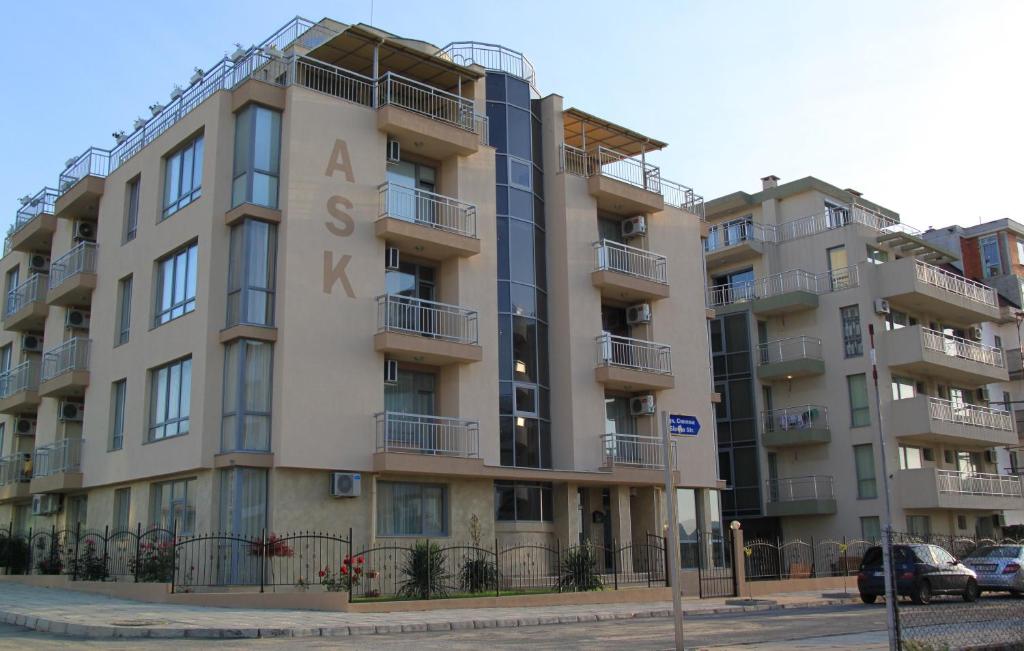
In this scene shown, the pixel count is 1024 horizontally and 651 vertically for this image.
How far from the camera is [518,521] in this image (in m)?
28.5

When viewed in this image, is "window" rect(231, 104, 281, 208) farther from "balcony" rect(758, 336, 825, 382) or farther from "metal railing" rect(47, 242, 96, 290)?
"balcony" rect(758, 336, 825, 382)

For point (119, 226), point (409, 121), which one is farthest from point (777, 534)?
point (119, 226)

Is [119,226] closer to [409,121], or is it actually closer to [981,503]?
[409,121]

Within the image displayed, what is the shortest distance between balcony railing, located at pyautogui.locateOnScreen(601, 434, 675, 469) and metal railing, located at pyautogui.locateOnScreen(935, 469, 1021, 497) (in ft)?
44.3

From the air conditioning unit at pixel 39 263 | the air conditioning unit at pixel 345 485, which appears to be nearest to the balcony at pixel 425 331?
the air conditioning unit at pixel 345 485

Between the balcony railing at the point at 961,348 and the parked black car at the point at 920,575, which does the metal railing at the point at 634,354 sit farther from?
the balcony railing at the point at 961,348

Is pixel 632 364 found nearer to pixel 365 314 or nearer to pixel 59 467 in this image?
pixel 365 314

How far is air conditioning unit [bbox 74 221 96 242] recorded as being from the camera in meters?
33.1

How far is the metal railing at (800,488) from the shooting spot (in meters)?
40.0

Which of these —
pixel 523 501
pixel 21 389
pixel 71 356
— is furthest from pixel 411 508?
pixel 21 389

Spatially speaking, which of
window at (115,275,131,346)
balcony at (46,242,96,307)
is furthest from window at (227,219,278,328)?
balcony at (46,242,96,307)

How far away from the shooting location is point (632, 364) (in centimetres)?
3188

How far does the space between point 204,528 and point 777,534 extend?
2571 centimetres

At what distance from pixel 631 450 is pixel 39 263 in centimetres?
2241
